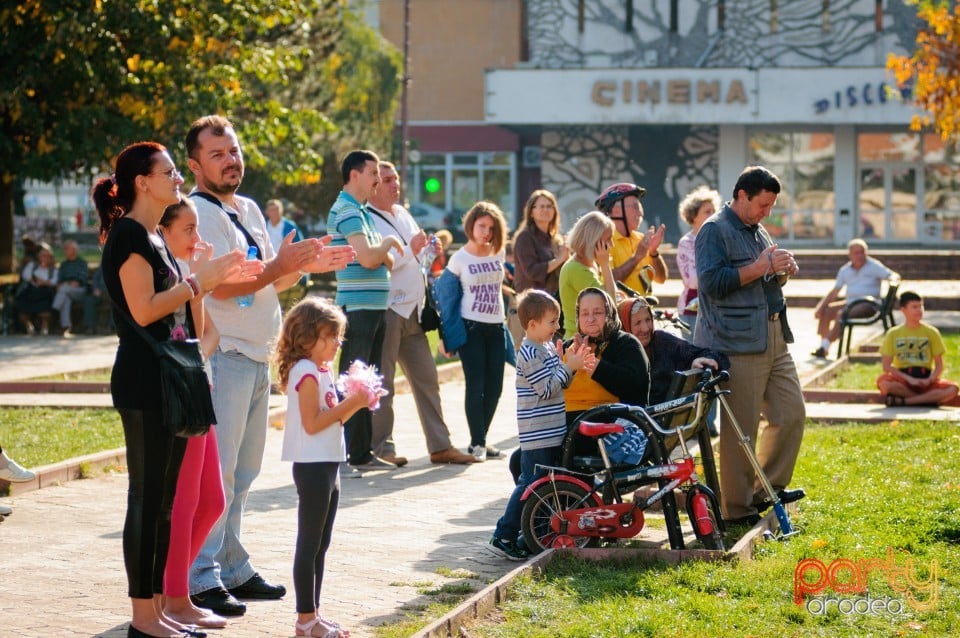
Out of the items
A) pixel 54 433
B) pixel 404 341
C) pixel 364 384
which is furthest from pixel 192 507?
pixel 54 433

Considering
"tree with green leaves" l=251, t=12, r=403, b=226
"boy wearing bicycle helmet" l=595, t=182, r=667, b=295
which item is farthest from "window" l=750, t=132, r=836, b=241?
"boy wearing bicycle helmet" l=595, t=182, r=667, b=295

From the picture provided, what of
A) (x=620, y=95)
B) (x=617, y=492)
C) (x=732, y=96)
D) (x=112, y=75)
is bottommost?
(x=617, y=492)

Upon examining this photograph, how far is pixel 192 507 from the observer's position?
613 centimetres

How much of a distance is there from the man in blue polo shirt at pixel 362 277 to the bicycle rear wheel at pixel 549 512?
2736 mm

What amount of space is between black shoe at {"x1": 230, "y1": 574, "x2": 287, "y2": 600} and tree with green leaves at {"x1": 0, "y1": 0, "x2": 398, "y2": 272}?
17033mm

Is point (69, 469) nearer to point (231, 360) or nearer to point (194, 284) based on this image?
point (231, 360)

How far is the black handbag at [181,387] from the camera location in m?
5.72

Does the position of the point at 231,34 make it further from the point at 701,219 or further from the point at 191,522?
the point at 191,522

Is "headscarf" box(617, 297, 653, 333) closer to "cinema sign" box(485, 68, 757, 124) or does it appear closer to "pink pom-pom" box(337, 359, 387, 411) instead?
"pink pom-pom" box(337, 359, 387, 411)

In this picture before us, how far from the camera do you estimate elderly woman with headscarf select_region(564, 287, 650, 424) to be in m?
8.28

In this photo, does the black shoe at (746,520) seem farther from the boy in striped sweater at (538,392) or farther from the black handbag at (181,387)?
the black handbag at (181,387)

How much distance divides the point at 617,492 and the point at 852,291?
42.0 ft

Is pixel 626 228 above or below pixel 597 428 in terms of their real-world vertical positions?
above

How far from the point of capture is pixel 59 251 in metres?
56.1
